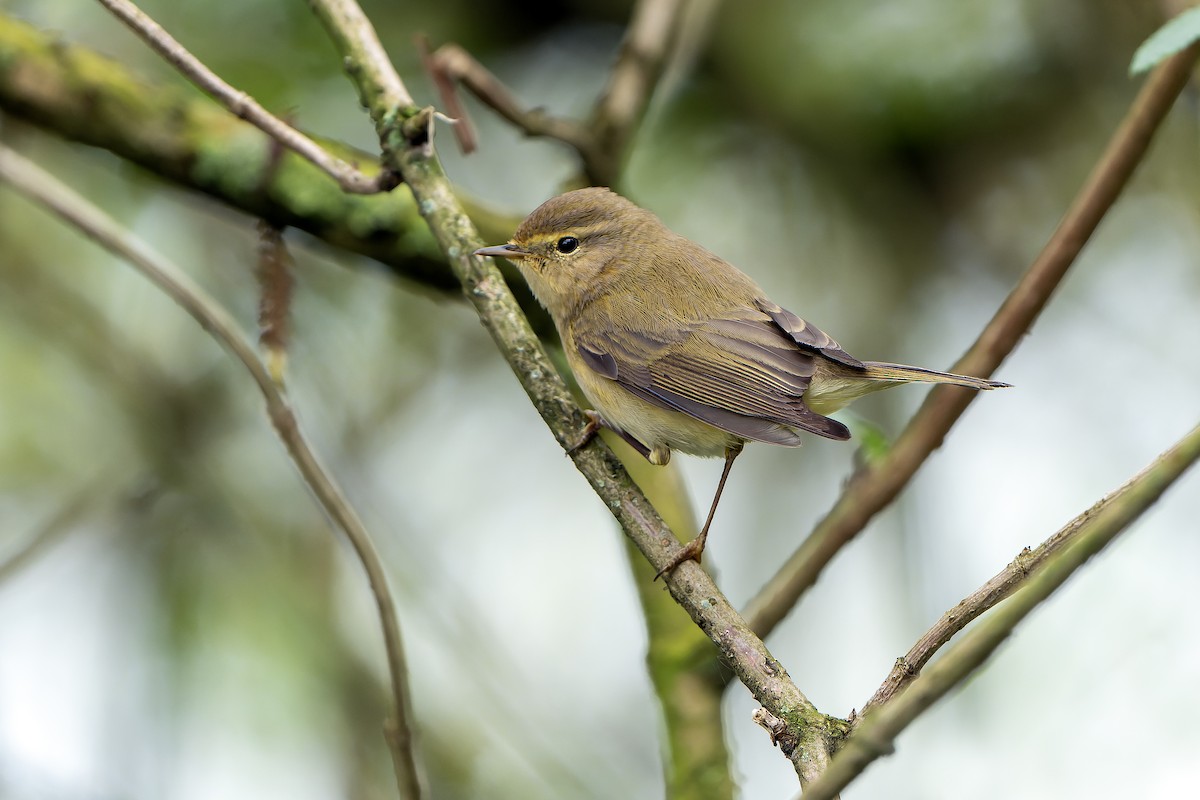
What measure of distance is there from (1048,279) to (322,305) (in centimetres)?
279

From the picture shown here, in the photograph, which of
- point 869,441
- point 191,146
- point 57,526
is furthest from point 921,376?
point 57,526

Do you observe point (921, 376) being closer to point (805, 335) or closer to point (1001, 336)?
point (1001, 336)

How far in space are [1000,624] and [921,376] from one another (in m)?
1.51

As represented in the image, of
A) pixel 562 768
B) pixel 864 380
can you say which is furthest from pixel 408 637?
pixel 864 380

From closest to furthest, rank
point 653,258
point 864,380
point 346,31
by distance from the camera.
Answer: point 346,31 < point 864,380 < point 653,258

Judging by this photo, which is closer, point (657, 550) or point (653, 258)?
point (657, 550)

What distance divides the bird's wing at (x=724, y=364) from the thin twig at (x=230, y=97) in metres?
0.90

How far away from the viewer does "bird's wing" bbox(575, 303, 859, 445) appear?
114 inches

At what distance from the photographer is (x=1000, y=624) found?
1256 mm

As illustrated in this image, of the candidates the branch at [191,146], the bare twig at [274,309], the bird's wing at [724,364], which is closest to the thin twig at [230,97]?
the bare twig at [274,309]

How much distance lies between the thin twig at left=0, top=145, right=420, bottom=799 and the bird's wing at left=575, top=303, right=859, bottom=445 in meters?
0.92

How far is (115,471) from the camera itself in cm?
407

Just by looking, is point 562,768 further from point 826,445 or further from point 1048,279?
point 1048,279

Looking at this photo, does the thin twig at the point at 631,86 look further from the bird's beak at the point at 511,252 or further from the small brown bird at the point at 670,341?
the bird's beak at the point at 511,252
